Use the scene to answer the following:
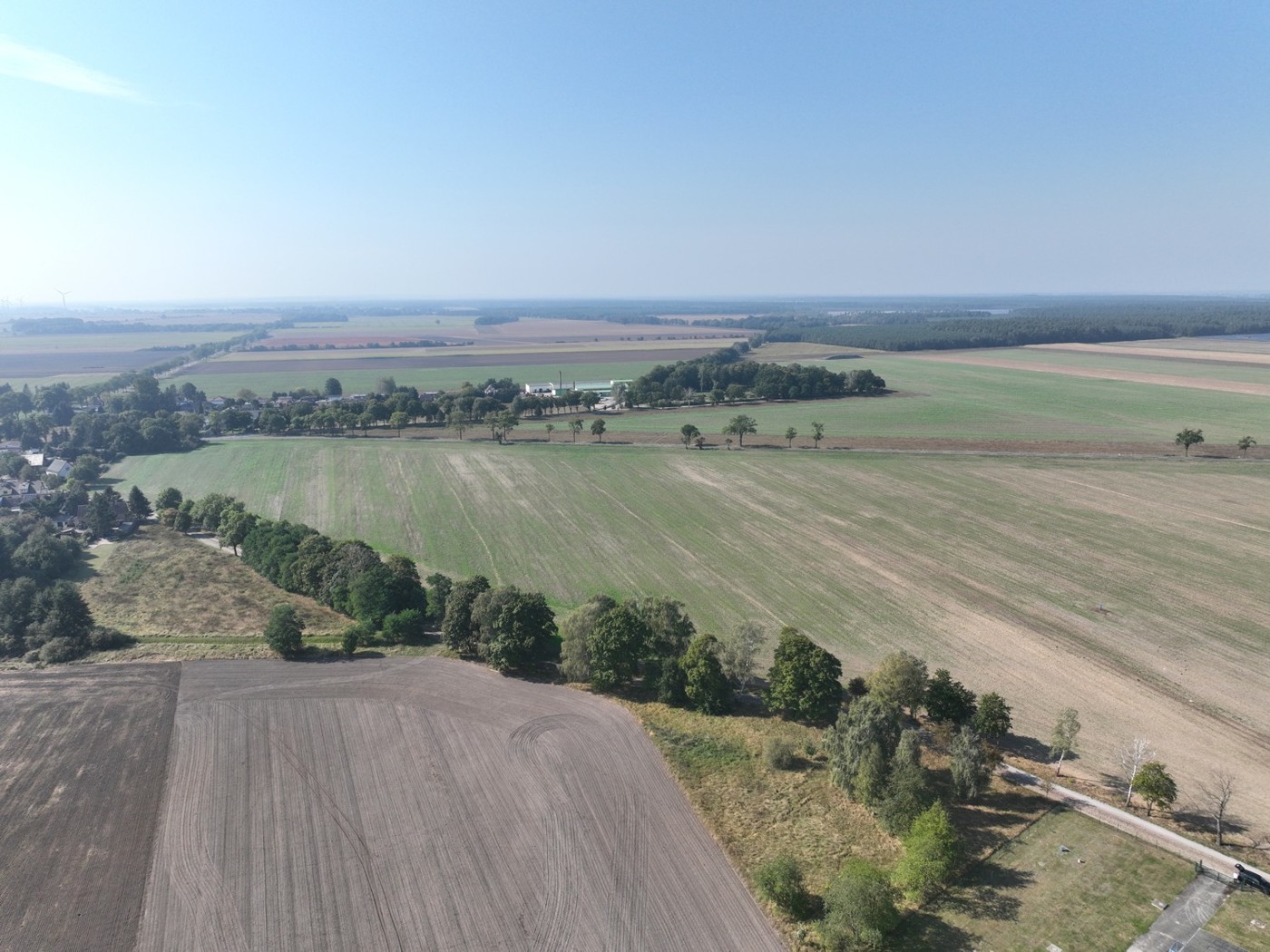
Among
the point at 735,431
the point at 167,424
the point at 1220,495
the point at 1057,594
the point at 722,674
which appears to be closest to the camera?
the point at 722,674

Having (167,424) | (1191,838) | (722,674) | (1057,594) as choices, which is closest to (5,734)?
(722,674)

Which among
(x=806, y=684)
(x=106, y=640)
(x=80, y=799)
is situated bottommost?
(x=80, y=799)

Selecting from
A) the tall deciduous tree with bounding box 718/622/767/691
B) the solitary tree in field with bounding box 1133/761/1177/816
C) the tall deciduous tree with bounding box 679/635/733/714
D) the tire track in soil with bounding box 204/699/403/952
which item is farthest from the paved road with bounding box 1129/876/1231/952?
the tire track in soil with bounding box 204/699/403/952

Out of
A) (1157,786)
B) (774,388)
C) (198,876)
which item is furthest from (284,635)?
(774,388)

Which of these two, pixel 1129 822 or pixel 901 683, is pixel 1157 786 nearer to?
pixel 1129 822

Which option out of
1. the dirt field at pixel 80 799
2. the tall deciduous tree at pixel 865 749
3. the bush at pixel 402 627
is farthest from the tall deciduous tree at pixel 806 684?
the dirt field at pixel 80 799

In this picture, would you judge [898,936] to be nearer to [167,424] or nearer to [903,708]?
[903,708]

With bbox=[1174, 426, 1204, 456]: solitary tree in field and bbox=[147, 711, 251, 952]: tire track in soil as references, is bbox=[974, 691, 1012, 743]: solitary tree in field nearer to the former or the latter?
bbox=[147, 711, 251, 952]: tire track in soil
